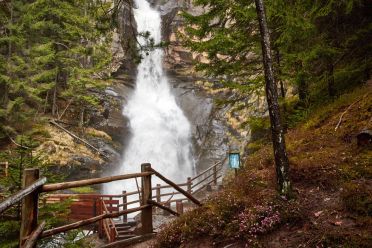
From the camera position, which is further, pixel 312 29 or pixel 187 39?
pixel 187 39

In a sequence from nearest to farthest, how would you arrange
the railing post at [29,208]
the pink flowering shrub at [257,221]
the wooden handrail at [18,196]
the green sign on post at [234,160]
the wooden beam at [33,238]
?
the wooden handrail at [18,196] → the wooden beam at [33,238] → the railing post at [29,208] → the pink flowering shrub at [257,221] → the green sign on post at [234,160]

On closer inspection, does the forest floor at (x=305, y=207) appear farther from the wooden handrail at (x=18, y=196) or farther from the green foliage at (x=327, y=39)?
the wooden handrail at (x=18, y=196)

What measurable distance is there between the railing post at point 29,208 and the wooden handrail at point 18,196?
0.12 m

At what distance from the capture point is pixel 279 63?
32.0 feet

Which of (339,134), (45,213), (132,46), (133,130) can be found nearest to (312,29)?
(339,134)

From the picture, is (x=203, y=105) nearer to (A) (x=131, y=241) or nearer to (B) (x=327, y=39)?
(B) (x=327, y=39)

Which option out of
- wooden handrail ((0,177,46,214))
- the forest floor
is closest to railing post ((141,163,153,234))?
the forest floor

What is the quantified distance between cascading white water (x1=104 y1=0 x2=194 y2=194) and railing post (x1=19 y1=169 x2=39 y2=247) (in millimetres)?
19527

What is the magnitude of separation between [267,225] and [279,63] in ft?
21.2

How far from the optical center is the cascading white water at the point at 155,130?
2652cm

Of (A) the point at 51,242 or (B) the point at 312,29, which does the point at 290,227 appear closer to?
(A) the point at 51,242

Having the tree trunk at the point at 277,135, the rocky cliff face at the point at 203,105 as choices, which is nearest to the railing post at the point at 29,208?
the tree trunk at the point at 277,135

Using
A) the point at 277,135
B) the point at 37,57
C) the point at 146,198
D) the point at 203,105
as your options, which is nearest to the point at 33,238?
the point at 146,198

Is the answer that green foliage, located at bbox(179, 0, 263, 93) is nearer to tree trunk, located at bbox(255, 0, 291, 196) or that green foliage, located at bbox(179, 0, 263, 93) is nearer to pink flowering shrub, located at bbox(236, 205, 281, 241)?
tree trunk, located at bbox(255, 0, 291, 196)
